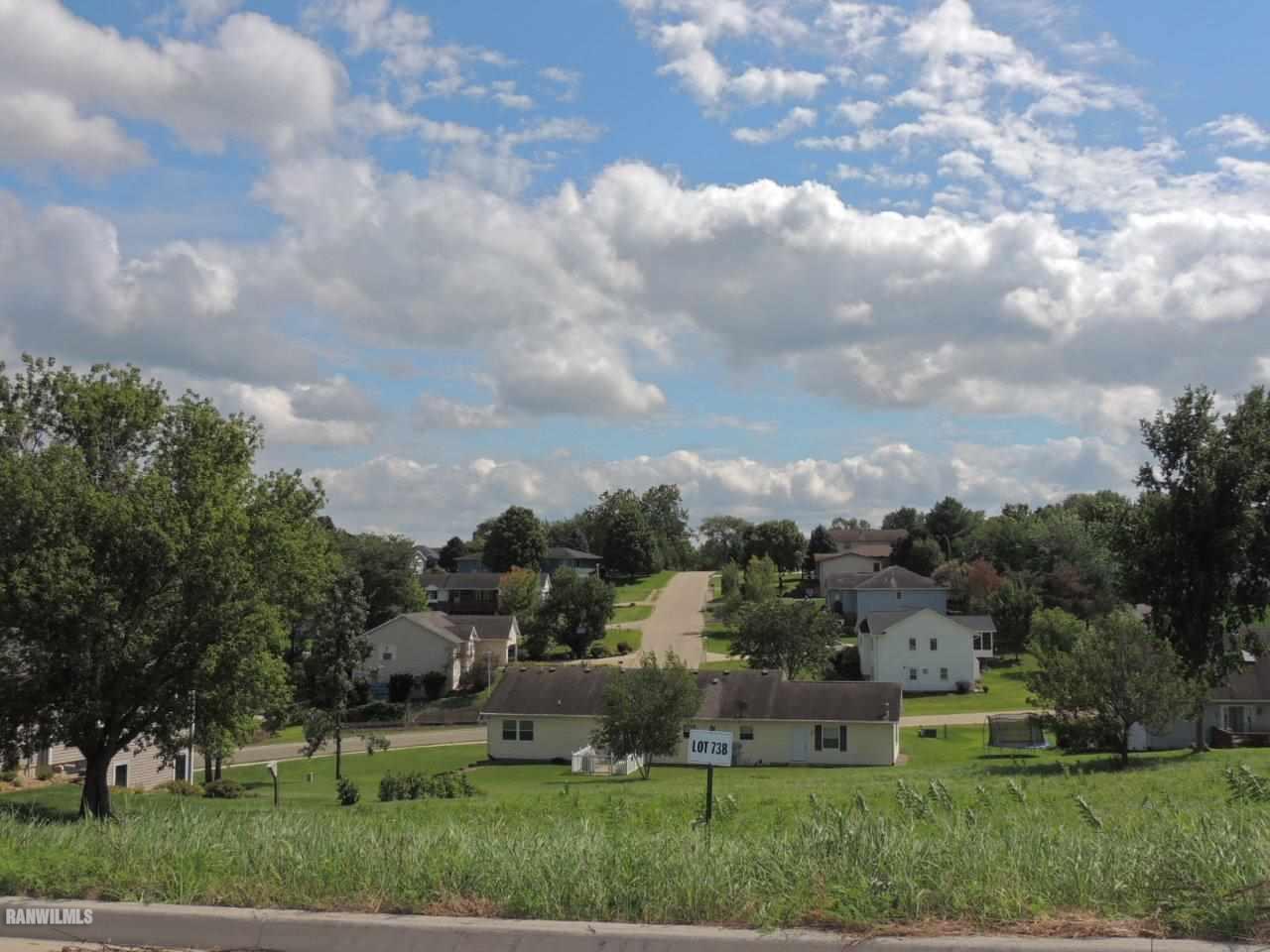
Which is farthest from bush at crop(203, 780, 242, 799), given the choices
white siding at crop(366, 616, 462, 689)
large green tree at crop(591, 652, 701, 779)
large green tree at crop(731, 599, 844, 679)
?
white siding at crop(366, 616, 462, 689)

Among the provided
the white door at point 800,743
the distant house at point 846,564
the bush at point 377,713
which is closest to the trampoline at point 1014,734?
the white door at point 800,743

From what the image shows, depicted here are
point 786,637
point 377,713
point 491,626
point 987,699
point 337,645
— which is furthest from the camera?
point 491,626

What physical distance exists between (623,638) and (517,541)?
33.4 m

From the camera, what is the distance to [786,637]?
63500 mm

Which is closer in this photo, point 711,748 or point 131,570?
point 711,748

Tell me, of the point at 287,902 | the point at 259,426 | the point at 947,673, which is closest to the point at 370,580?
the point at 947,673

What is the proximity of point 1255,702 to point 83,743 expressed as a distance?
143 ft

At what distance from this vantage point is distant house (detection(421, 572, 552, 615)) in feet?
345

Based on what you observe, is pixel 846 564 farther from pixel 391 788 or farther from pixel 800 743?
pixel 391 788

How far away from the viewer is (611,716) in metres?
37.8

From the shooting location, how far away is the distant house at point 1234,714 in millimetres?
44375

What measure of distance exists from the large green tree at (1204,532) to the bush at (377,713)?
155 feet

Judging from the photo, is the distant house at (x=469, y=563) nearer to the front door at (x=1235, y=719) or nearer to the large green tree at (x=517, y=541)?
the large green tree at (x=517, y=541)

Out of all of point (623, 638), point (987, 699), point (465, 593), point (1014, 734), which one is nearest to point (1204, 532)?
point (1014, 734)
